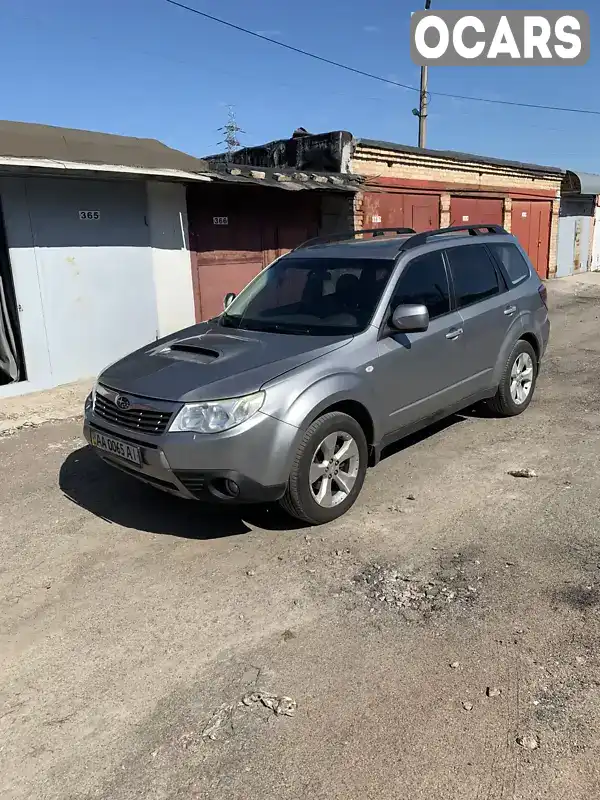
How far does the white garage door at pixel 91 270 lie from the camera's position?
26.8 feet

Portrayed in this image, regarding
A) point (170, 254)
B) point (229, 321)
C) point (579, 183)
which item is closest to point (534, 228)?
point (579, 183)

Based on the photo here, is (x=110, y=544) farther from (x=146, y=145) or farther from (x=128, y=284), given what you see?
(x=146, y=145)

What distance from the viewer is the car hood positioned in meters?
3.80

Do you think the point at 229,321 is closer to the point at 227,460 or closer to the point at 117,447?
the point at 117,447

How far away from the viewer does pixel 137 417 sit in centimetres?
393

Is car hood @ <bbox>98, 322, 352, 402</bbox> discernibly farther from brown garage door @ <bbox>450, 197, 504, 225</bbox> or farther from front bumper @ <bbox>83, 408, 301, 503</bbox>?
brown garage door @ <bbox>450, 197, 504, 225</bbox>

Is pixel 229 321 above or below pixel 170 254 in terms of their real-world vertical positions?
below

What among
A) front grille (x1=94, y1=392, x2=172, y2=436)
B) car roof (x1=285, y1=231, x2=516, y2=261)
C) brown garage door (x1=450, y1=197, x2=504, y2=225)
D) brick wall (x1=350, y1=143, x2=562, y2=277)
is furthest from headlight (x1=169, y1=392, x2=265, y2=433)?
brown garage door (x1=450, y1=197, x2=504, y2=225)

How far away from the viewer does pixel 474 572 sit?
3.57 meters

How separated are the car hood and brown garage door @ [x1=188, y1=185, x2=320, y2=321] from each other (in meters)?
5.87

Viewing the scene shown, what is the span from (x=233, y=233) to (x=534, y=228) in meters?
12.7

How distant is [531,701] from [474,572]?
3.35 ft

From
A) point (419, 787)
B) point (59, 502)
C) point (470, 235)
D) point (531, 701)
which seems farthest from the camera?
point (470, 235)

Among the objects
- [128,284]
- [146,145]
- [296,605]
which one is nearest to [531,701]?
[296,605]
